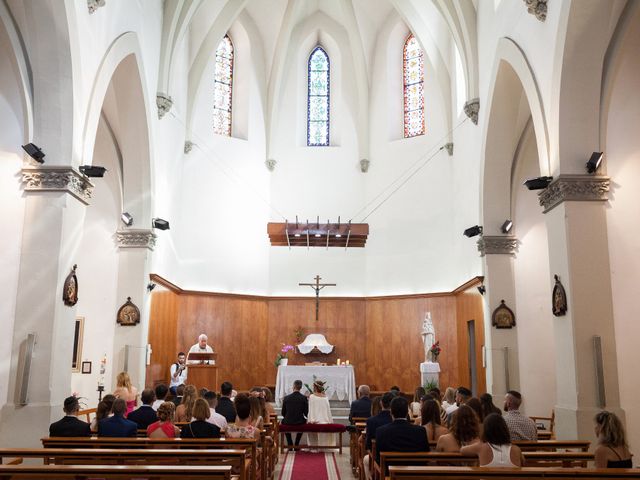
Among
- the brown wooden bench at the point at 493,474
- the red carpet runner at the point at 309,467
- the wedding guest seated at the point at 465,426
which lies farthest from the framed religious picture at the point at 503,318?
the brown wooden bench at the point at 493,474

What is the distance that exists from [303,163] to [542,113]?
11.1m

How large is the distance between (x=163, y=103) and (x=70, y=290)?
6.34 metres

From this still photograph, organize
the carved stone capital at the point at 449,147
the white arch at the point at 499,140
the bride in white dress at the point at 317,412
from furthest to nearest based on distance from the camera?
the carved stone capital at the point at 449,147 → the white arch at the point at 499,140 → the bride in white dress at the point at 317,412

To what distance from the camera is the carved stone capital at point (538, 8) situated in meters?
9.93

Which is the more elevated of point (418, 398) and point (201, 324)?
point (201, 324)

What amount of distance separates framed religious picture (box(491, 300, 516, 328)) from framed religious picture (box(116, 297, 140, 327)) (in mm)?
7285

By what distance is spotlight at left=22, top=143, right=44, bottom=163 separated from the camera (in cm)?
895

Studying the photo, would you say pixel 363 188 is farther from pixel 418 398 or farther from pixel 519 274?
pixel 418 398

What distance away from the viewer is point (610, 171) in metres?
9.63

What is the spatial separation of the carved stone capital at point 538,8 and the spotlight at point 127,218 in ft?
28.0

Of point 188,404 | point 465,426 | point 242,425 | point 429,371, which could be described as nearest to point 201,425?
point 242,425

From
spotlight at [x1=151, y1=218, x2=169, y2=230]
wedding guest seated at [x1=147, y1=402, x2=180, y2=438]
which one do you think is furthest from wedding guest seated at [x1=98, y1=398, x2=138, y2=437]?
spotlight at [x1=151, y1=218, x2=169, y2=230]

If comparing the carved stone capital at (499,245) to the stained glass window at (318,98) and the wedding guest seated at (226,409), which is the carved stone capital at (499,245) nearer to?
the wedding guest seated at (226,409)

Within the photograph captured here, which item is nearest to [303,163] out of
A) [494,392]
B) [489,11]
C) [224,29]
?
[224,29]
